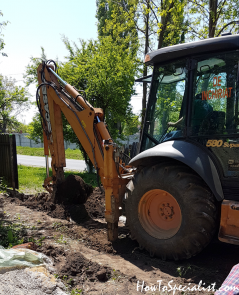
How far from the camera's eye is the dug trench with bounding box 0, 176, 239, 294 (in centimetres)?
322

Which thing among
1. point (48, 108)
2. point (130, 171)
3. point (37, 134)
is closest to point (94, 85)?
point (37, 134)

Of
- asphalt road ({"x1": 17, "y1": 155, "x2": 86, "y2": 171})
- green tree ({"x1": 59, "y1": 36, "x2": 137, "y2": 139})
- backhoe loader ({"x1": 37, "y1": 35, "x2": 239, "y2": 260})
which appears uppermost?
green tree ({"x1": 59, "y1": 36, "x2": 137, "y2": 139})

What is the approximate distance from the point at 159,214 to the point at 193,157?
3.39ft

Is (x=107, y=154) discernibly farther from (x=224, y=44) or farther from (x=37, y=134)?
Answer: (x=37, y=134)

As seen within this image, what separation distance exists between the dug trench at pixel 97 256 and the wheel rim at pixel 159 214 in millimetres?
388

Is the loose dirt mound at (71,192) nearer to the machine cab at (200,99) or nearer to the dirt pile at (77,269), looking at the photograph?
the dirt pile at (77,269)

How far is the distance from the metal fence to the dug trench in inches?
78.9

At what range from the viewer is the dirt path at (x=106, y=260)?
3.21 meters

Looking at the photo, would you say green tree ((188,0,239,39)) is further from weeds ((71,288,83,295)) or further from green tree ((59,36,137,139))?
weeds ((71,288,83,295))

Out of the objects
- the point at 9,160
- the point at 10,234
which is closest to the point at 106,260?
the point at 10,234

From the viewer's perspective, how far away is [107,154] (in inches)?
179

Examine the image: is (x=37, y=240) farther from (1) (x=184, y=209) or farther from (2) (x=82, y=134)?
(1) (x=184, y=209)

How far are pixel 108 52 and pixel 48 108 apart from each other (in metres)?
6.56

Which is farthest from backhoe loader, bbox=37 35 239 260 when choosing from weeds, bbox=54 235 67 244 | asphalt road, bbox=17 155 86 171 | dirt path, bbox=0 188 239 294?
asphalt road, bbox=17 155 86 171
